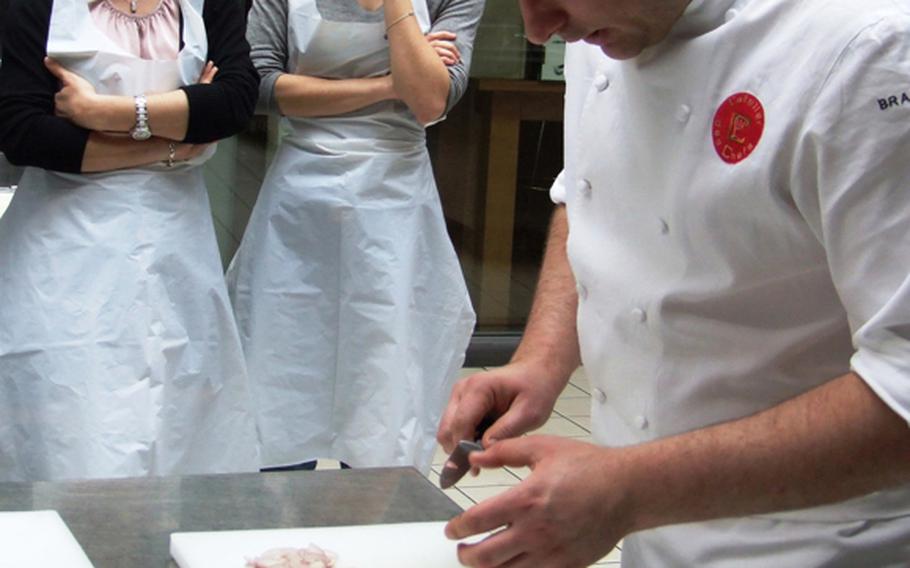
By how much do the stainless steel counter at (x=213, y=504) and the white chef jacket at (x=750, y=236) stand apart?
286 millimetres

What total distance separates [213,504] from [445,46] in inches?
60.8

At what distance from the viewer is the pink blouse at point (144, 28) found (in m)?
2.44

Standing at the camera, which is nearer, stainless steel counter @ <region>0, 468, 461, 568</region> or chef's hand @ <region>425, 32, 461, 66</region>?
stainless steel counter @ <region>0, 468, 461, 568</region>

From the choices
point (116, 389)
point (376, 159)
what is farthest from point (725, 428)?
point (376, 159)

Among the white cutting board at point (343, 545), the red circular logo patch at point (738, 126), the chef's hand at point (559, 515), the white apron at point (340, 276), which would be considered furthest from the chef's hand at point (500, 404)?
the white apron at point (340, 276)

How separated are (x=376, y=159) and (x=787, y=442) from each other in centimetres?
186

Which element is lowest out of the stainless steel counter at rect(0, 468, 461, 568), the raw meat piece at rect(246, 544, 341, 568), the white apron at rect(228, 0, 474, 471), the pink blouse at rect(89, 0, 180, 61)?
the white apron at rect(228, 0, 474, 471)

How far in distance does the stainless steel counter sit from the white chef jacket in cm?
29

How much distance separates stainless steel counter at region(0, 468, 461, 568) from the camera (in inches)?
60.3

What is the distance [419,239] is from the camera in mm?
3053

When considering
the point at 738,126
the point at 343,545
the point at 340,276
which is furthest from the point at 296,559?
the point at 340,276

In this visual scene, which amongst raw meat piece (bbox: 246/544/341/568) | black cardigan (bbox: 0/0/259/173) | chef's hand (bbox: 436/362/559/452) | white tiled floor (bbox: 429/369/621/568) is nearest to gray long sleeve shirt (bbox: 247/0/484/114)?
black cardigan (bbox: 0/0/259/173)

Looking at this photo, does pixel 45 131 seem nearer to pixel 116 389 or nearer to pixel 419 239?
pixel 116 389

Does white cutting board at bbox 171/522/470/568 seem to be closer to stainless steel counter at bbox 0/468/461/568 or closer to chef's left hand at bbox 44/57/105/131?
stainless steel counter at bbox 0/468/461/568
